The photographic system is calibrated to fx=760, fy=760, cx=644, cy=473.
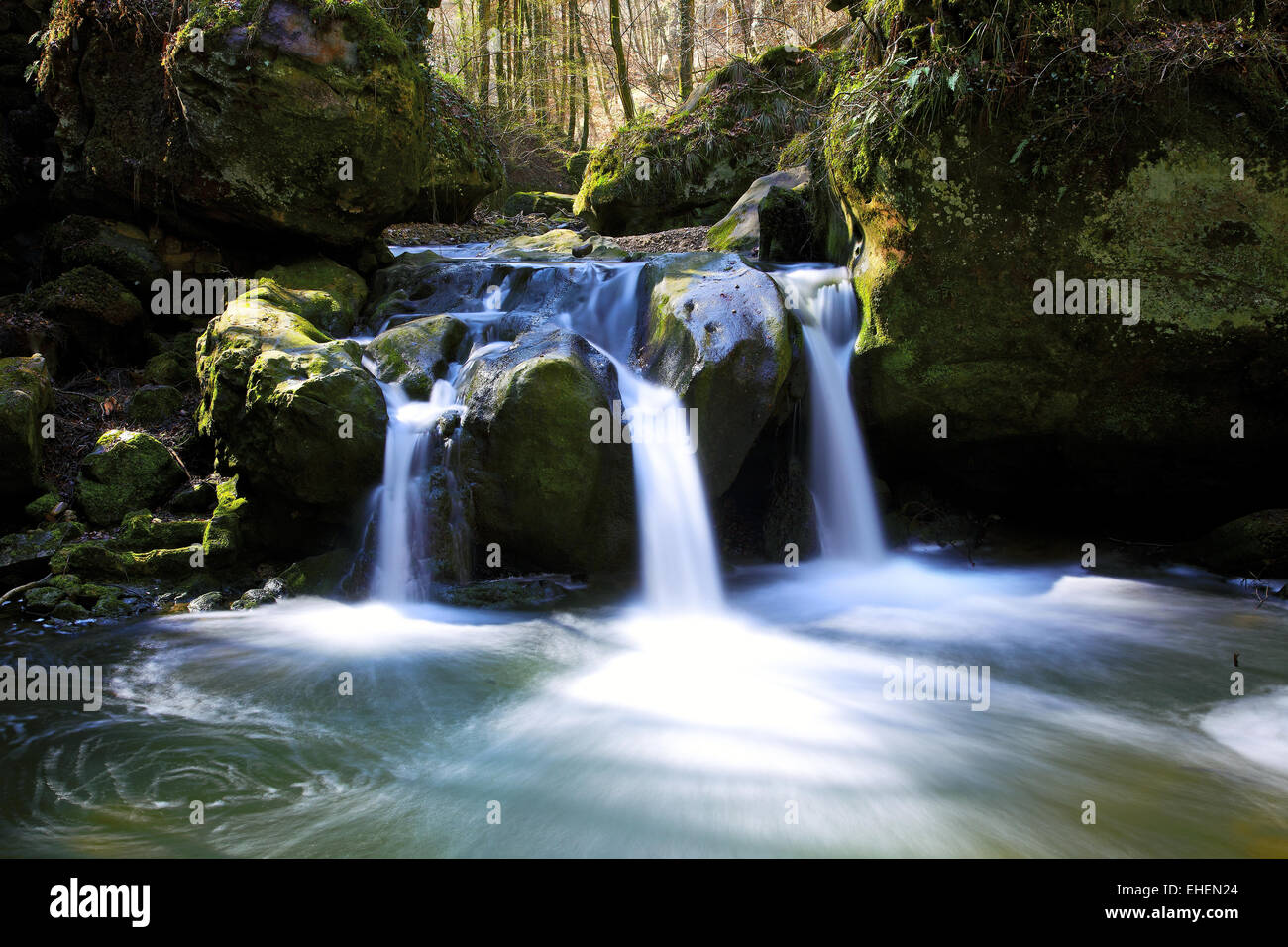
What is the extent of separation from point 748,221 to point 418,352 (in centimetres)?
544

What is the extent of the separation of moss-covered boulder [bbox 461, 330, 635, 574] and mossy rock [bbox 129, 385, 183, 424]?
3071 mm

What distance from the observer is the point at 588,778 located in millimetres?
3506

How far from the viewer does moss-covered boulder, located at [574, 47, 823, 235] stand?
1354 centimetres

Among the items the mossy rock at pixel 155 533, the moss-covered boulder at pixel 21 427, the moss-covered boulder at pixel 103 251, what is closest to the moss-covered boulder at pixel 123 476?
the mossy rock at pixel 155 533

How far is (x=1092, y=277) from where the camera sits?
619 centimetres

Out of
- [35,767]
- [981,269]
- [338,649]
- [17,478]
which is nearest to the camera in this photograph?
[35,767]

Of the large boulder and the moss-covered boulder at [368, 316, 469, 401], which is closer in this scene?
the moss-covered boulder at [368, 316, 469, 401]

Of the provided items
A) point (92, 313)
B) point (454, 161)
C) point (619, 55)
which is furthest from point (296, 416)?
point (619, 55)

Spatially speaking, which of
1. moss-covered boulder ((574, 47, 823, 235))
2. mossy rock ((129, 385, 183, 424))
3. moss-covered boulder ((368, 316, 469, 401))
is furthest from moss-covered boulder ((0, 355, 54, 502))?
moss-covered boulder ((574, 47, 823, 235))

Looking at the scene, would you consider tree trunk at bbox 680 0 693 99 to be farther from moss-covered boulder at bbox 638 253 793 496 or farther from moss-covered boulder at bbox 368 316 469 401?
moss-covered boulder at bbox 368 316 469 401
